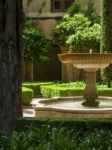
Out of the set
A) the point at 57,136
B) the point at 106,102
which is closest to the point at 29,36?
the point at 106,102

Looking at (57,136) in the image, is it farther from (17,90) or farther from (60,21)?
(60,21)

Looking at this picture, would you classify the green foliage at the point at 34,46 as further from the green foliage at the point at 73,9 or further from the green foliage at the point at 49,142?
the green foliage at the point at 49,142

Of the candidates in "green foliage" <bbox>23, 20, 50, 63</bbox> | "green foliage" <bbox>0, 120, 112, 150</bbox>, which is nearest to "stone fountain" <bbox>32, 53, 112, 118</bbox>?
"green foliage" <bbox>0, 120, 112, 150</bbox>

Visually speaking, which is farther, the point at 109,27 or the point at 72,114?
the point at 109,27

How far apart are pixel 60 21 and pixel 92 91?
1396 centimetres

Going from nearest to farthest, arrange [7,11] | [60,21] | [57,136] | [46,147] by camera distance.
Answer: [46,147]
[57,136]
[7,11]
[60,21]

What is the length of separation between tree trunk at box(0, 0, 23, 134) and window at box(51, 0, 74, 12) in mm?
19558

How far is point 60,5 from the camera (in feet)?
91.9

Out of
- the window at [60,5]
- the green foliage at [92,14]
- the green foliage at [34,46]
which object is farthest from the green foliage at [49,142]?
the window at [60,5]

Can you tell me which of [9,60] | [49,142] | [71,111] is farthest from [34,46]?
[49,142]

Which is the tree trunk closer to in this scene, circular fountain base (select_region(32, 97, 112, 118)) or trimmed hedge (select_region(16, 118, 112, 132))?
trimmed hedge (select_region(16, 118, 112, 132))

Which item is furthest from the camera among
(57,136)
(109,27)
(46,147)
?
(109,27)

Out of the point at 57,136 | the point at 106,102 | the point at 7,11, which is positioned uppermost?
the point at 7,11

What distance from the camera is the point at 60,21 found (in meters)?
26.2
